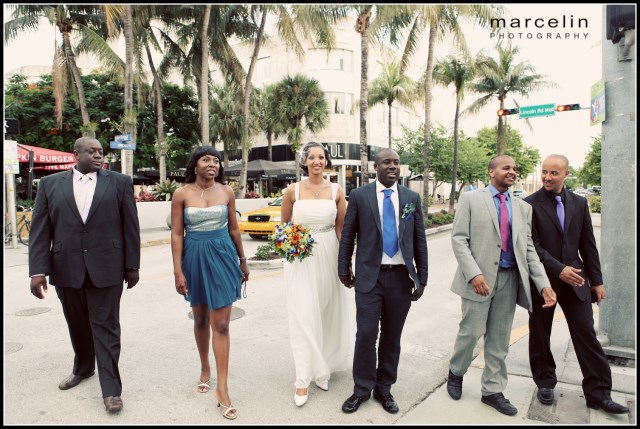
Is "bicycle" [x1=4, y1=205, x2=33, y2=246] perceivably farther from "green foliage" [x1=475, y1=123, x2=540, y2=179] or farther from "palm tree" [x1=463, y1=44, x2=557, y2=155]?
"green foliage" [x1=475, y1=123, x2=540, y2=179]

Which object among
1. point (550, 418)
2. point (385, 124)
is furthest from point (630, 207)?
point (385, 124)

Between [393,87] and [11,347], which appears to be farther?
[393,87]

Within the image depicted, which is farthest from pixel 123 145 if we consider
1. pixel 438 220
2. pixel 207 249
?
pixel 438 220

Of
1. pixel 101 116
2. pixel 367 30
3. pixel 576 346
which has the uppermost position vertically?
pixel 367 30

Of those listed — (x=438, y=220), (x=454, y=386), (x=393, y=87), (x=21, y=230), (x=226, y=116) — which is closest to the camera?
(x=454, y=386)

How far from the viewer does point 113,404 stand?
11.8 ft

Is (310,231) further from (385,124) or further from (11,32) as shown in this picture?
(385,124)

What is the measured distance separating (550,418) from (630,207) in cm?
209

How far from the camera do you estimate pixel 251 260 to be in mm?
10359

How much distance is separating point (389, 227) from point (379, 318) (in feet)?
2.43

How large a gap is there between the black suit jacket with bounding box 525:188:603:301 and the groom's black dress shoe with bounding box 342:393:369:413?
1802 millimetres

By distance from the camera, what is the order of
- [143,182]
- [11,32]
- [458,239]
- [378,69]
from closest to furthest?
1. [458,239]
2. [11,32]
3. [143,182]
4. [378,69]

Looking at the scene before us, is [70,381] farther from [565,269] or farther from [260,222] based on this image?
[260,222]

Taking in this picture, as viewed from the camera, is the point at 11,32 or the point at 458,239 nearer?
the point at 458,239
